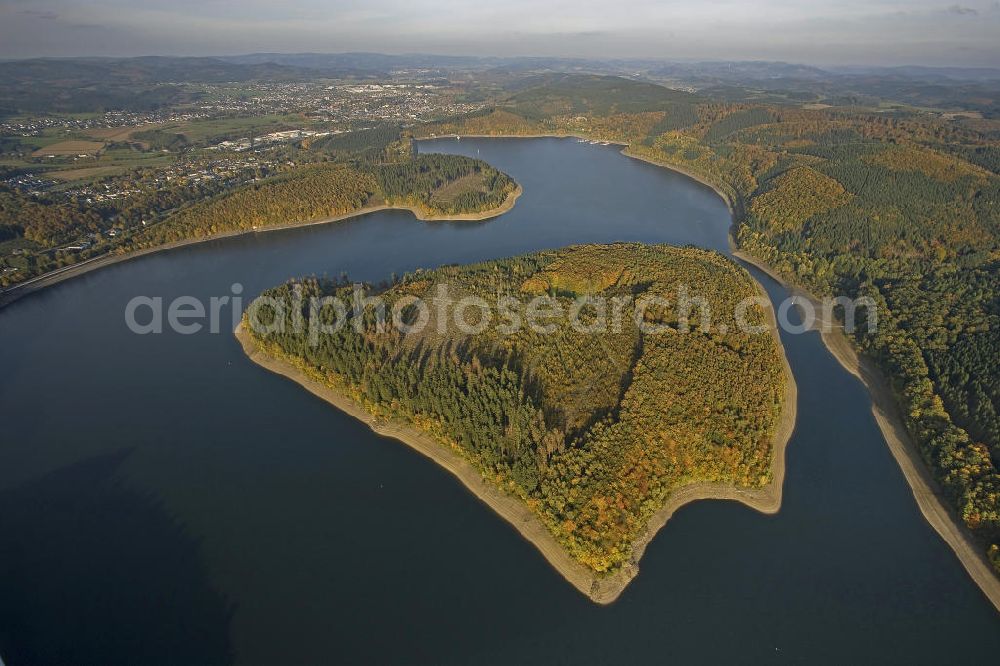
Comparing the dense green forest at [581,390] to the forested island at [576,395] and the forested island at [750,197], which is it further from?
the forested island at [750,197]

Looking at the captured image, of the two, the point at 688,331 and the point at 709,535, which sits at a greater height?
the point at 688,331

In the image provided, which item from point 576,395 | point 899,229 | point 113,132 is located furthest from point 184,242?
point 113,132

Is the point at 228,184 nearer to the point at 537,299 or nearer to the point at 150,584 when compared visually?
the point at 537,299

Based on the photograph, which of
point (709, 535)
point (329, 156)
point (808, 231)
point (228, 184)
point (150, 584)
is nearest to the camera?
point (150, 584)

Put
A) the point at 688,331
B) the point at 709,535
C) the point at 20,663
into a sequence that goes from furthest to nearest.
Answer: the point at 688,331, the point at 709,535, the point at 20,663

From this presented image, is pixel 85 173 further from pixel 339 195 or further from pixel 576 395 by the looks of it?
pixel 576 395

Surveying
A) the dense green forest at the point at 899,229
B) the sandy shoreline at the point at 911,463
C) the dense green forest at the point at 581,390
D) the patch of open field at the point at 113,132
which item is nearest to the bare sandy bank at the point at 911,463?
the sandy shoreline at the point at 911,463

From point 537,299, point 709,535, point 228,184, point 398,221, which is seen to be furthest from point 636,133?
point 709,535
